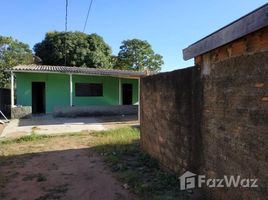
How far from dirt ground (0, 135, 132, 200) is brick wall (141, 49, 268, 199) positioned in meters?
1.32

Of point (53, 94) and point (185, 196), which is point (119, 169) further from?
point (53, 94)

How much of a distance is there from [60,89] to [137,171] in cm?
1557

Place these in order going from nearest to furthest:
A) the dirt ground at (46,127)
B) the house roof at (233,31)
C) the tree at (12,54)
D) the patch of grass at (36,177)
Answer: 1. the house roof at (233,31)
2. the patch of grass at (36,177)
3. the dirt ground at (46,127)
4. the tree at (12,54)

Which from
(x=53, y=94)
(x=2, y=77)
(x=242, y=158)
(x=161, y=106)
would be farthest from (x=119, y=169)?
(x=2, y=77)

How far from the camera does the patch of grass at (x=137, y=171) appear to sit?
5.27m

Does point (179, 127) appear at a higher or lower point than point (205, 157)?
higher

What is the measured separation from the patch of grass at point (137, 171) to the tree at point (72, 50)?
65.2ft

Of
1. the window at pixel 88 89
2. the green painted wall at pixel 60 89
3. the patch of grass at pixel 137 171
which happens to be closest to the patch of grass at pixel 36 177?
the patch of grass at pixel 137 171

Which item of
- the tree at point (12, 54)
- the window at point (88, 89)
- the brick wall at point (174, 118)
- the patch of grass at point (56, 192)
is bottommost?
the patch of grass at point (56, 192)

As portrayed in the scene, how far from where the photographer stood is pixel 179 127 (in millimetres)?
5934

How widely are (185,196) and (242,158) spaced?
1390 mm

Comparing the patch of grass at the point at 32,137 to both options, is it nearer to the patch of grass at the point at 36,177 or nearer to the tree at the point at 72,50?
the patch of grass at the point at 36,177

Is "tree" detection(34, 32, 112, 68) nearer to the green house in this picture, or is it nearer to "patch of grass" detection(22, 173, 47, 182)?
the green house

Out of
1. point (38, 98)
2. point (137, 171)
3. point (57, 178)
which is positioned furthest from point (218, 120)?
point (38, 98)
